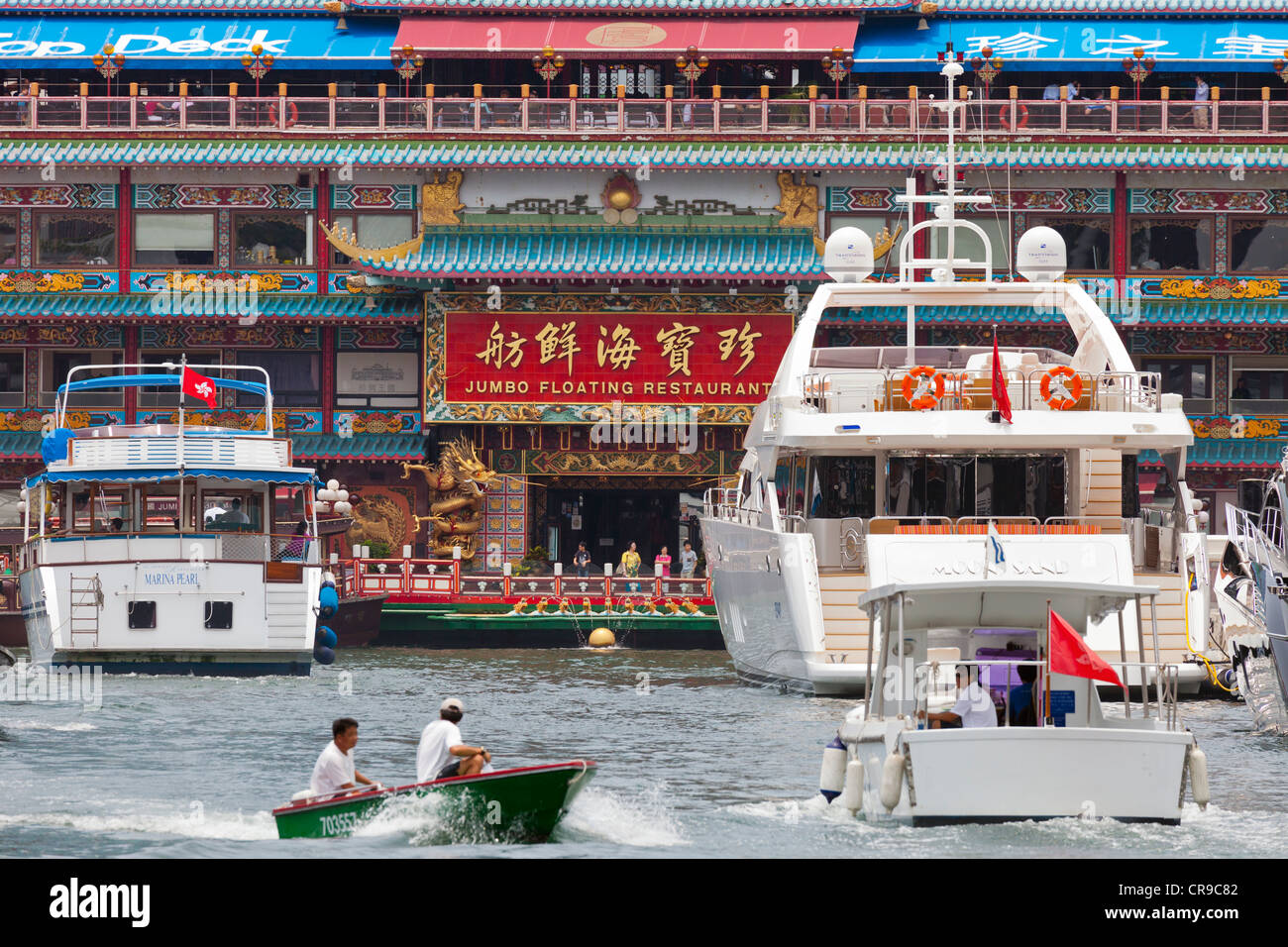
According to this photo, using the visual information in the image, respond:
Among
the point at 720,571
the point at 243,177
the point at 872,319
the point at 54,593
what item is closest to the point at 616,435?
the point at 872,319

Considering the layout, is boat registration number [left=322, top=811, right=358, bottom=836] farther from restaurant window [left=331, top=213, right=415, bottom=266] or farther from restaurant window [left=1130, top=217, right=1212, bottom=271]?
A: restaurant window [left=1130, top=217, right=1212, bottom=271]

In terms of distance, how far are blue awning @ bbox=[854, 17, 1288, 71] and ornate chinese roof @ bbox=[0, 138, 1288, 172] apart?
11.2ft

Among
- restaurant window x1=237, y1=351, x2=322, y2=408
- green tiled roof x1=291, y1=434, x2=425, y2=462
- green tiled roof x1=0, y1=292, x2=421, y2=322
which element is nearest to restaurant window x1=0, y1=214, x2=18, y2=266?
green tiled roof x1=0, y1=292, x2=421, y2=322

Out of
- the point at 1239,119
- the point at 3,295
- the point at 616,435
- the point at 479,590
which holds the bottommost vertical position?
the point at 479,590

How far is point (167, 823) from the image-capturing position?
20516mm

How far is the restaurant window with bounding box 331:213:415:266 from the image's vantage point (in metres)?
51.9

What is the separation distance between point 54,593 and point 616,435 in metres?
19.2

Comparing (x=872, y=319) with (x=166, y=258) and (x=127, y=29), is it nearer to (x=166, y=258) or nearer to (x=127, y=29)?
(x=166, y=258)

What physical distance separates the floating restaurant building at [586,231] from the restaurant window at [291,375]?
0.25ft

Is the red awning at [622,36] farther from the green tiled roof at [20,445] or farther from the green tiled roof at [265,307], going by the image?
the green tiled roof at [20,445]

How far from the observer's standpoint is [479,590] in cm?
4588

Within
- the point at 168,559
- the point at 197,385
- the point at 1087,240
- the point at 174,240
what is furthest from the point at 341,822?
the point at 1087,240

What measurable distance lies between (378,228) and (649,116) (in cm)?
700

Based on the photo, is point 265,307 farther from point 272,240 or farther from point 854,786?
point 854,786
